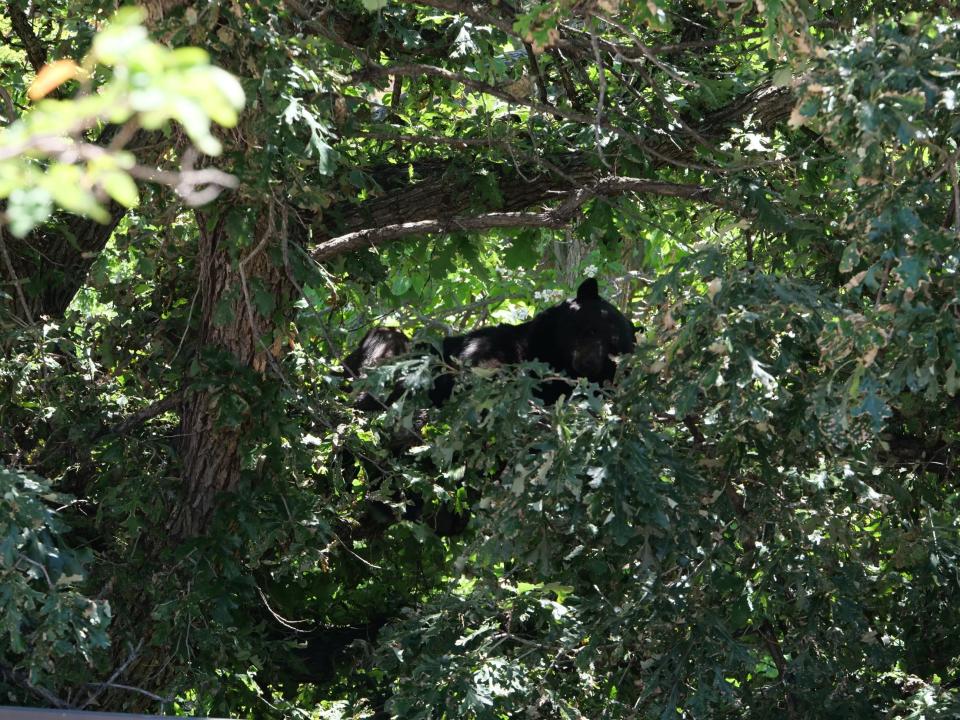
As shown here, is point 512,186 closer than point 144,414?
No

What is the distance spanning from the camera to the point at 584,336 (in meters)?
5.91

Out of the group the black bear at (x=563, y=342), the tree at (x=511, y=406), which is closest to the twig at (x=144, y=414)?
the tree at (x=511, y=406)

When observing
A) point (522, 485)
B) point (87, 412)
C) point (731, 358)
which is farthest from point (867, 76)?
point (87, 412)

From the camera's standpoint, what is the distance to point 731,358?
3434 mm

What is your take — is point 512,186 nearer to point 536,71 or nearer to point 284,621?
point 536,71

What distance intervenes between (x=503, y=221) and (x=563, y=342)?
1020mm

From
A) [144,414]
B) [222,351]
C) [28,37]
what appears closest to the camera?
[222,351]

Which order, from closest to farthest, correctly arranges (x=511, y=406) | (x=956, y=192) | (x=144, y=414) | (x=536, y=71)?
1. (x=956, y=192)
2. (x=511, y=406)
3. (x=144, y=414)
4. (x=536, y=71)

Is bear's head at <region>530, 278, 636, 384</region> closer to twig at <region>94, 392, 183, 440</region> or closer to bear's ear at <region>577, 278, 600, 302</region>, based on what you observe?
bear's ear at <region>577, 278, 600, 302</region>

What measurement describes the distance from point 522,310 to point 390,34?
281 cm

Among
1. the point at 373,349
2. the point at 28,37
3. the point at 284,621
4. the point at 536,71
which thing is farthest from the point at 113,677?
the point at 28,37

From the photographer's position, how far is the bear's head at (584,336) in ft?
19.4

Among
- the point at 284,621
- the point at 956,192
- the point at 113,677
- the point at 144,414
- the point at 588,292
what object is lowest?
the point at 113,677

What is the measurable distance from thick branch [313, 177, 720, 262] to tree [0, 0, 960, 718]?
0.02m
